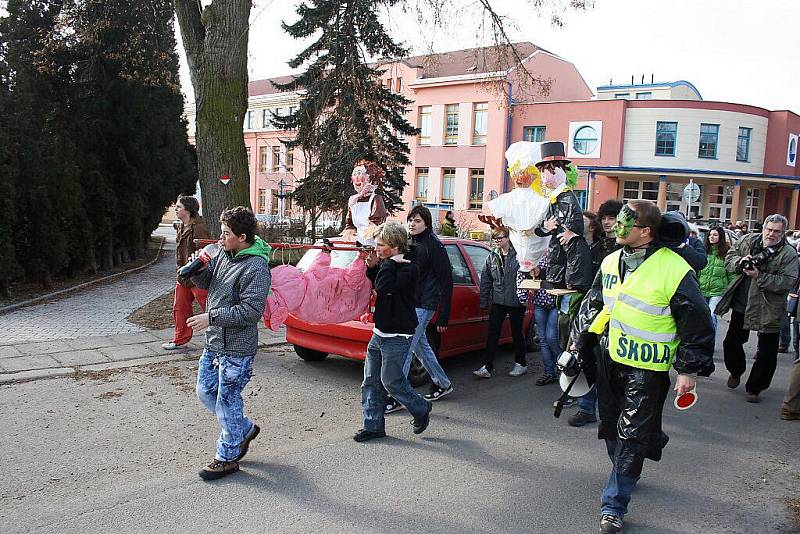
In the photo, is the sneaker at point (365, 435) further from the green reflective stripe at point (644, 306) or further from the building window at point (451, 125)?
the building window at point (451, 125)

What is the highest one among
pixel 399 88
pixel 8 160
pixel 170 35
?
pixel 399 88

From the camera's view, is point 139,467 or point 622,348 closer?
point 622,348

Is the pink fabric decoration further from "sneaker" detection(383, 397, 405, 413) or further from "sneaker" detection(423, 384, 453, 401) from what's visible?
"sneaker" detection(423, 384, 453, 401)

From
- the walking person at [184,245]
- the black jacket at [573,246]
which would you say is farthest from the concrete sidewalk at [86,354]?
the black jacket at [573,246]

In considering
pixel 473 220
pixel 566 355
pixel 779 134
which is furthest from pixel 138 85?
pixel 779 134

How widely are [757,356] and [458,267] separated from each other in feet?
11.2

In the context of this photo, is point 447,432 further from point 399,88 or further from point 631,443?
point 399,88

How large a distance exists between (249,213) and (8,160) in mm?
7825

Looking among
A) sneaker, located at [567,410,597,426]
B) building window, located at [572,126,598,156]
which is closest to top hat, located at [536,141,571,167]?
sneaker, located at [567,410,597,426]

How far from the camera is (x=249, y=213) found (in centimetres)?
434

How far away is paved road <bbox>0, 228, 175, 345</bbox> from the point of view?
8.17 m

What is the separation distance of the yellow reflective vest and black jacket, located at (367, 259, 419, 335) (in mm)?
1664

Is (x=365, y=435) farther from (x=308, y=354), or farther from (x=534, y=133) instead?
(x=534, y=133)

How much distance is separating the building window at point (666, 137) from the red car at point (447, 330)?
95.9 feet
